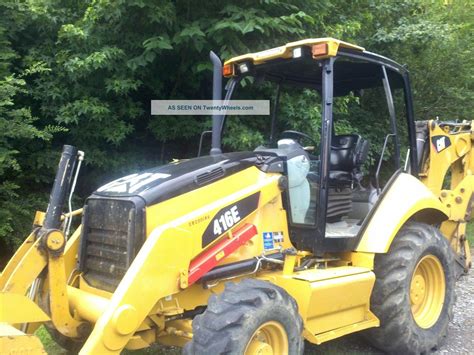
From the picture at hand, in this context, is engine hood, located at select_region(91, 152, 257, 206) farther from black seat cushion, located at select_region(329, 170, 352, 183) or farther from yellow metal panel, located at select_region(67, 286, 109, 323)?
black seat cushion, located at select_region(329, 170, 352, 183)

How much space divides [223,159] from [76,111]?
383 centimetres

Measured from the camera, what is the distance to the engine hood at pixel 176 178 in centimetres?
359

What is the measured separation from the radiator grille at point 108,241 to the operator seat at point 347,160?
6.93ft

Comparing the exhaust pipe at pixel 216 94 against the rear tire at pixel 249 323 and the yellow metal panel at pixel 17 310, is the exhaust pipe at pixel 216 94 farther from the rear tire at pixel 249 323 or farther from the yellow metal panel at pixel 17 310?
the yellow metal panel at pixel 17 310

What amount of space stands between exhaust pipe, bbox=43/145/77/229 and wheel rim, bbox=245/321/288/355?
4.90 ft

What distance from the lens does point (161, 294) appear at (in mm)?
3205

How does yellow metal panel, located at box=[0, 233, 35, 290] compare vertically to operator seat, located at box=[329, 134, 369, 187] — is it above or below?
below

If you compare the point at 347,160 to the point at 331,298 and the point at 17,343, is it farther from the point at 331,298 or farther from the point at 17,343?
the point at 17,343

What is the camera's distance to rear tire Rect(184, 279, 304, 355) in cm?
301

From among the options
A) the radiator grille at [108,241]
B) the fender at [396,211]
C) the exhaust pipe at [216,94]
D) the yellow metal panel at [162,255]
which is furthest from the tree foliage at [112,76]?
the radiator grille at [108,241]

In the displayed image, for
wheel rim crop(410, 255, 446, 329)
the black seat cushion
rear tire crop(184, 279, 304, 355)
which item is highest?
the black seat cushion

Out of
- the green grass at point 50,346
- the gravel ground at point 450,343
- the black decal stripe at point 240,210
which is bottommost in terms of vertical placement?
the gravel ground at point 450,343

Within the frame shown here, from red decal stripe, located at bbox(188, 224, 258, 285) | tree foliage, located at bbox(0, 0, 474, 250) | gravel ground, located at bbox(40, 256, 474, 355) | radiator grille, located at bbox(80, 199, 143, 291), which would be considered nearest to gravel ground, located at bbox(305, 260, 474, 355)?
gravel ground, located at bbox(40, 256, 474, 355)

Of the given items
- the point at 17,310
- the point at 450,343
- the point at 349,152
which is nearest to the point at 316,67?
the point at 349,152
